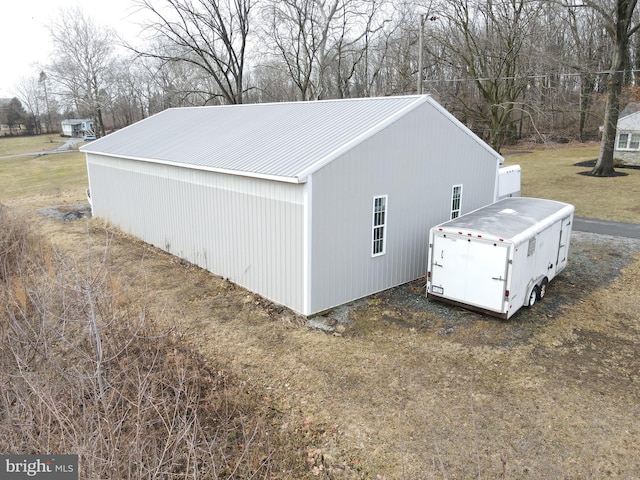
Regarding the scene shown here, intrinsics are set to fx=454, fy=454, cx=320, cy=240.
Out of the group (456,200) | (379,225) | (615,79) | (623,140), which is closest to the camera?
(379,225)

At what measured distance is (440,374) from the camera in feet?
25.2

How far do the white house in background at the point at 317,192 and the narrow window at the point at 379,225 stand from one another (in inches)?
1.2

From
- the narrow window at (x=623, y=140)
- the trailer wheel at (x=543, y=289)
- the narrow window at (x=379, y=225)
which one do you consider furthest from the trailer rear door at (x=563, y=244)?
the narrow window at (x=623, y=140)

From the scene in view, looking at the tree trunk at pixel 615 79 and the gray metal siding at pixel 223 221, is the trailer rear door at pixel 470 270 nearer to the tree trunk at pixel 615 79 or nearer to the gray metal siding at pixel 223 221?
the gray metal siding at pixel 223 221

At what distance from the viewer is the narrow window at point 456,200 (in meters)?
13.0

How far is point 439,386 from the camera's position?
7332 millimetres

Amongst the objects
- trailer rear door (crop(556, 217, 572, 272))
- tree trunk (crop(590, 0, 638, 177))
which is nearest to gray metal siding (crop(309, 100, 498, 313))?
trailer rear door (crop(556, 217, 572, 272))

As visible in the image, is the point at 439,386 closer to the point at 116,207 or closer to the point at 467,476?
the point at 467,476

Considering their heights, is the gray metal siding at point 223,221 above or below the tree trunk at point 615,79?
below

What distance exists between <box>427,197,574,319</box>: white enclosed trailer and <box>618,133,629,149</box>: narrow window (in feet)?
84.3

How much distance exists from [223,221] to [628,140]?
31.1 metres

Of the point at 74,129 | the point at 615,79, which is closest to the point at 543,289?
the point at 615,79

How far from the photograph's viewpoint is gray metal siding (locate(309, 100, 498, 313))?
9711 mm

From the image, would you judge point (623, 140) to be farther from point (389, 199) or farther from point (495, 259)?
point (495, 259)
